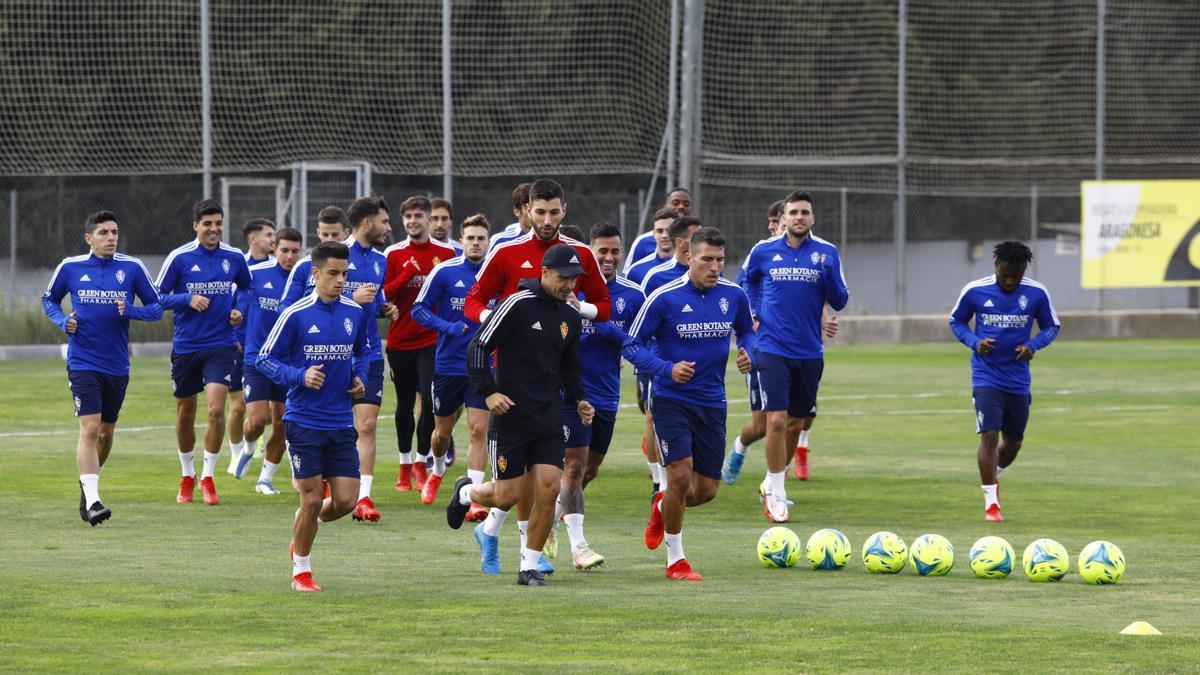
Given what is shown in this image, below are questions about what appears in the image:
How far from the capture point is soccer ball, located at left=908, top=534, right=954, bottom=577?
11.2m

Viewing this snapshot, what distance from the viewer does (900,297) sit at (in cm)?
3756

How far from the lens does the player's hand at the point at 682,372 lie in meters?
11.0

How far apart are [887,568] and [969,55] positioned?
36.6m

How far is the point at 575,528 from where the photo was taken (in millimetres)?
11469

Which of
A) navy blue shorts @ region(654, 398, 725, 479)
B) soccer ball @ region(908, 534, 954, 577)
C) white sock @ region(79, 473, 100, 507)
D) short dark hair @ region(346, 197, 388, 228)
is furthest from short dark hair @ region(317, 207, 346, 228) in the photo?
soccer ball @ region(908, 534, 954, 577)

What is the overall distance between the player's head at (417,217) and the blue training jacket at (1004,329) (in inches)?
168

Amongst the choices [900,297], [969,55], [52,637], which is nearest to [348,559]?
[52,637]

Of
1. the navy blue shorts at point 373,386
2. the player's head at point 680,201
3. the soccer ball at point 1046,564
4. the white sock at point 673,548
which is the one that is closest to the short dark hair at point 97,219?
the navy blue shorts at point 373,386

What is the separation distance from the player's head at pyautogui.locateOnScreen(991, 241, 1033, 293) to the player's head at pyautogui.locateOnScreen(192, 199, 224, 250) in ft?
20.5

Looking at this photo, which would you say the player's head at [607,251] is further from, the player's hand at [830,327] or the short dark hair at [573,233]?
the player's hand at [830,327]

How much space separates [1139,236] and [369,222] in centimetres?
2587

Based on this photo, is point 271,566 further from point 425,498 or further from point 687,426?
point 425,498

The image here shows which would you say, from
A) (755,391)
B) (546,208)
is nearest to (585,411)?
(546,208)

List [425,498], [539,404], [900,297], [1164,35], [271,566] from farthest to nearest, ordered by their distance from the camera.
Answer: [1164,35] < [900,297] < [425,498] < [271,566] < [539,404]
